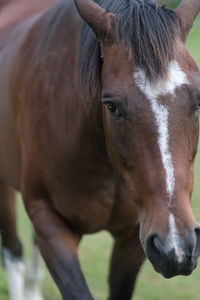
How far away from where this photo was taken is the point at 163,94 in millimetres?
2879

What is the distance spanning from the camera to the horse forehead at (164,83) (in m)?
2.89

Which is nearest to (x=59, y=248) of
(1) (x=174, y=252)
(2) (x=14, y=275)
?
(1) (x=174, y=252)

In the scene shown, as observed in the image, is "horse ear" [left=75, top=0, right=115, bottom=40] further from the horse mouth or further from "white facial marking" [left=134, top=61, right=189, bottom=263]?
the horse mouth

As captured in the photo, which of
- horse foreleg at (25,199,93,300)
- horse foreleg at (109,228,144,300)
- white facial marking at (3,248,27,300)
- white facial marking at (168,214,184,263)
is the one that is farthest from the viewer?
white facial marking at (3,248,27,300)

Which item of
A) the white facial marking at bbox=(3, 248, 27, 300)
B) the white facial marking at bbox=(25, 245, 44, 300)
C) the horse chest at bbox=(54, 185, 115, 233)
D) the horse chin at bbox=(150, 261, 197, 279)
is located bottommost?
the white facial marking at bbox=(25, 245, 44, 300)

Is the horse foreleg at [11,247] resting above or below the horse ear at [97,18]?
below

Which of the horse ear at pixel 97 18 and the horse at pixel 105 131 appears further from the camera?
the horse ear at pixel 97 18

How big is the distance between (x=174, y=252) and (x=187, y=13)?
992 millimetres

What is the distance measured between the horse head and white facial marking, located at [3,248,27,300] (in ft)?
5.73

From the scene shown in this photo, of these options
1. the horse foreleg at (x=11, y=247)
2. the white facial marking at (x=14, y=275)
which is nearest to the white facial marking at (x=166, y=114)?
the horse foreleg at (x=11, y=247)

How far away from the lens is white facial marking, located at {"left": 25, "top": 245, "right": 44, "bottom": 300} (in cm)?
473

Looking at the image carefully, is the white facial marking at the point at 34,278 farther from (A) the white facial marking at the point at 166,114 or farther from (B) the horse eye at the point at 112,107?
(A) the white facial marking at the point at 166,114

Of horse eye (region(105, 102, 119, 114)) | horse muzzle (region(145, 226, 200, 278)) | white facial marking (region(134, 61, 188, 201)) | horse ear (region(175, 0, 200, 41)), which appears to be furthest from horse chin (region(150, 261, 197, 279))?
horse ear (region(175, 0, 200, 41))

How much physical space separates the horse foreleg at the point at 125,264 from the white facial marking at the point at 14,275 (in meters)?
0.81
